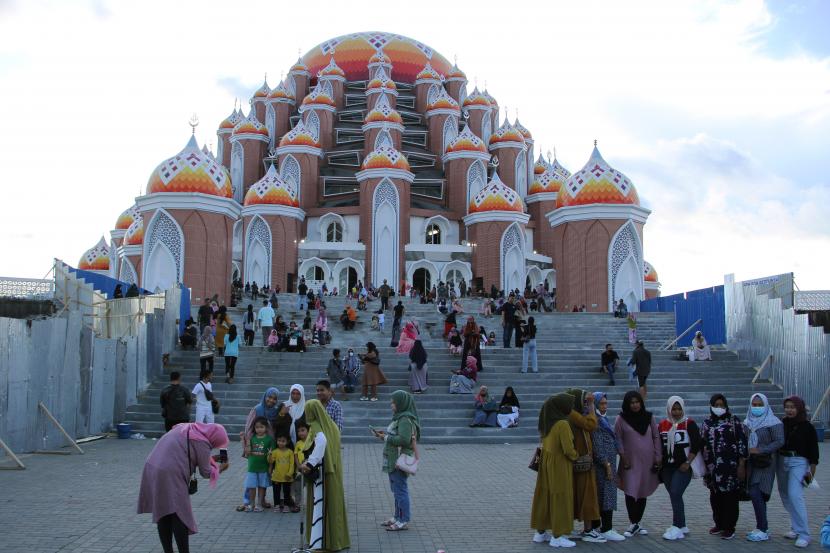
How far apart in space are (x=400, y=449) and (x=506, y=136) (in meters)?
35.8

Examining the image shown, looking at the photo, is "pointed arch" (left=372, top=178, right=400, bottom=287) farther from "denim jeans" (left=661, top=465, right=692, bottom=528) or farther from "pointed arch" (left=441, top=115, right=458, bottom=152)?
"denim jeans" (left=661, top=465, right=692, bottom=528)

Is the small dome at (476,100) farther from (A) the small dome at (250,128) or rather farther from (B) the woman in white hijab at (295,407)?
(B) the woman in white hijab at (295,407)

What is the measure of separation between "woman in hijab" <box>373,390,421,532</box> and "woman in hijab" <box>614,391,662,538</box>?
1.64 meters

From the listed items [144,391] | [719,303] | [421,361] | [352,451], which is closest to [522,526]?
[352,451]

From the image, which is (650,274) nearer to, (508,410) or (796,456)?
(508,410)

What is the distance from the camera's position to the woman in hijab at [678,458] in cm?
638

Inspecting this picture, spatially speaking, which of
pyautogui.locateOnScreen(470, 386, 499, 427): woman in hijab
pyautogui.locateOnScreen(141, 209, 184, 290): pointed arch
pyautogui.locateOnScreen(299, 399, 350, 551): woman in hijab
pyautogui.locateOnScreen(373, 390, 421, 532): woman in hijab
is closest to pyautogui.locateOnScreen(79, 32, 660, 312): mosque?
pyautogui.locateOnScreen(141, 209, 184, 290): pointed arch

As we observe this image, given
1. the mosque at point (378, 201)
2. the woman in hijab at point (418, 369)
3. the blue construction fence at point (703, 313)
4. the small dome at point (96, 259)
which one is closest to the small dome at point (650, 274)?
the mosque at point (378, 201)

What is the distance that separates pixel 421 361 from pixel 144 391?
4.68 metres

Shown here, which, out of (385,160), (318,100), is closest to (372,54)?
(318,100)

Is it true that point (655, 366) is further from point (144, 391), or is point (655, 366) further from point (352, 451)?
point (144, 391)

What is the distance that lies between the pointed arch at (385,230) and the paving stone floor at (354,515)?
2408 centimetres

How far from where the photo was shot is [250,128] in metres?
41.7

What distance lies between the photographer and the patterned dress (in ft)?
20.8
